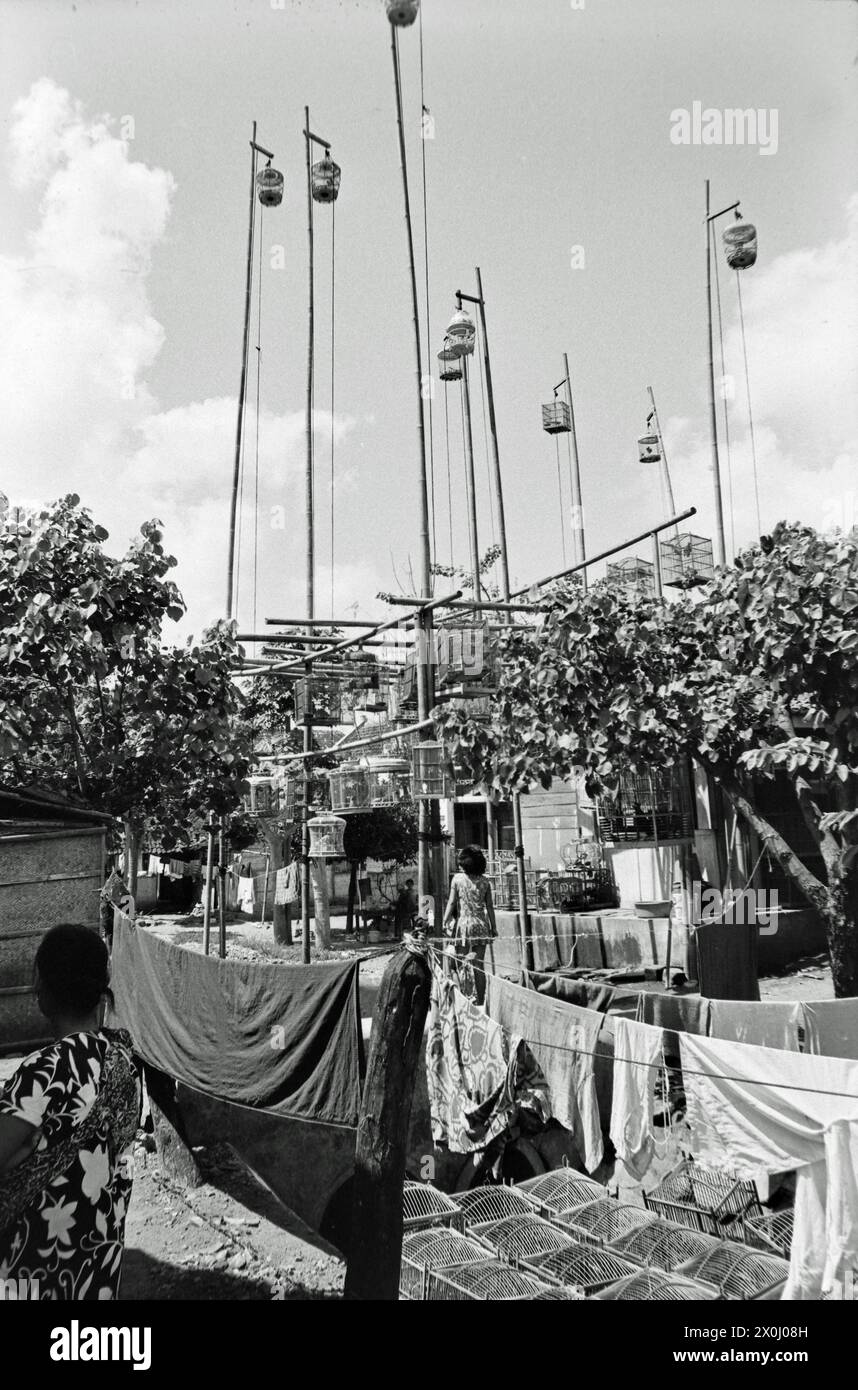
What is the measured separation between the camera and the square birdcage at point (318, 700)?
12.4m

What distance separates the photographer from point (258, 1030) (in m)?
5.88

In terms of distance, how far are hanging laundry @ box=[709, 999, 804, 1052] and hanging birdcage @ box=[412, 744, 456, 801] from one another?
3610 millimetres

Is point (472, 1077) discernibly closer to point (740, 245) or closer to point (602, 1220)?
point (602, 1220)

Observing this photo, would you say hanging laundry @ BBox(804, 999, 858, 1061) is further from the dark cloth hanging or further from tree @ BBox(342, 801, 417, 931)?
tree @ BBox(342, 801, 417, 931)

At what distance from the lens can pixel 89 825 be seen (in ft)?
19.8

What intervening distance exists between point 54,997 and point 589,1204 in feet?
14.1

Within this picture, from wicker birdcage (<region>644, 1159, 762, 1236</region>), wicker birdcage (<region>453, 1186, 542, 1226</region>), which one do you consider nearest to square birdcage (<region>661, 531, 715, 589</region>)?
wicker birdcage (<region>644, 1159, 762, 1236</region>)

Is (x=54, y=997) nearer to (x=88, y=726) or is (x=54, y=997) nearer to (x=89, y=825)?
(x=89, y=825)

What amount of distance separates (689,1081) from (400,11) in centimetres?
635

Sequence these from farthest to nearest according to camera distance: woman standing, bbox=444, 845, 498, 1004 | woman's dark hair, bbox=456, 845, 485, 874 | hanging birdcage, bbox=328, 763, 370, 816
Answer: hanging birdcage, bbox=328, 763, 370, 816
woman's dark hair, bbox=456, 845, 485, 874
woman standing, bbox=444, 845, 498, 1004

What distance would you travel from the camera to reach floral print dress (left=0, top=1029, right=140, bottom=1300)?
2.71 metres

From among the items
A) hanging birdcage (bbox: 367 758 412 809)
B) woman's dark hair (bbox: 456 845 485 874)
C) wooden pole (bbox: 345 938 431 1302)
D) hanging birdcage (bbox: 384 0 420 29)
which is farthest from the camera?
hanging birdcage (bbox: 367 758 412 809)

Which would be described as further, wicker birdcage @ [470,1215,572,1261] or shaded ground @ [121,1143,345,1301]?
shaded ground @ [121,1143,345,1301]
